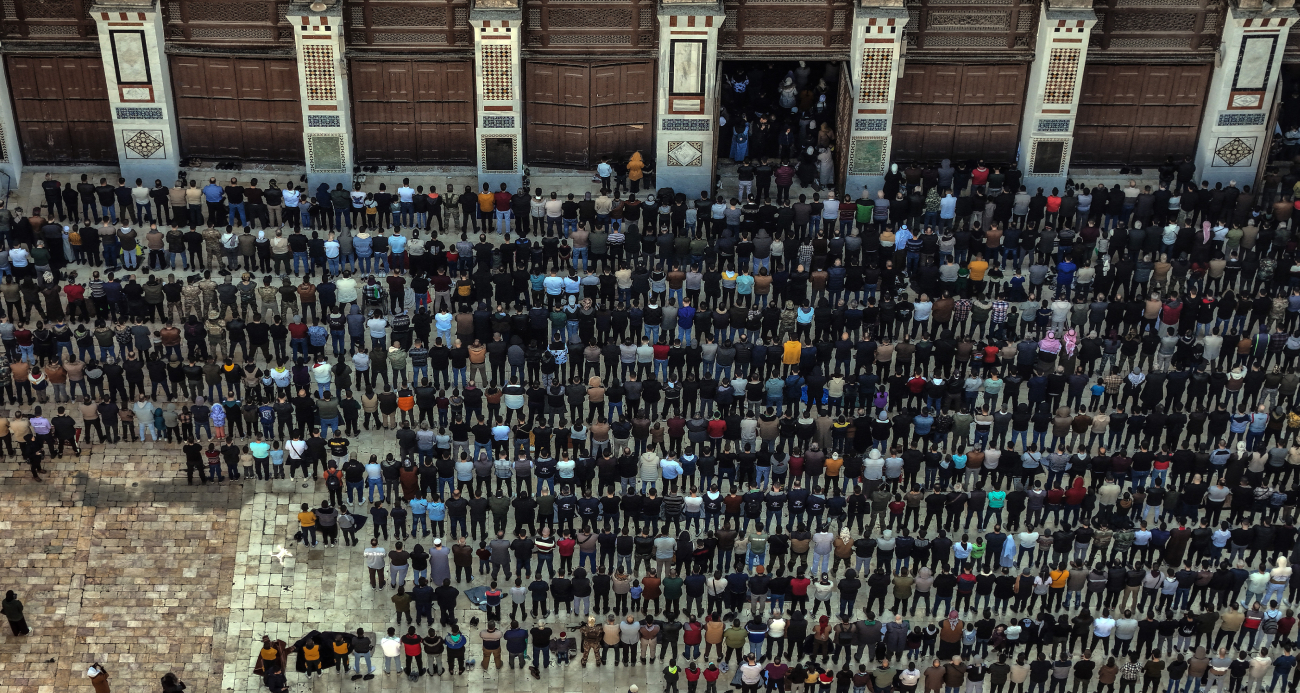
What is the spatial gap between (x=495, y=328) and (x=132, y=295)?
10499 mm

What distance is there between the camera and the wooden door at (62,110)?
63750 millimetres

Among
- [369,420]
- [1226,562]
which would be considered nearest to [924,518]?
[1226,562]

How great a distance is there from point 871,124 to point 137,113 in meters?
23.0

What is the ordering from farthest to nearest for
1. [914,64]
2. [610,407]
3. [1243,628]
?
[914,64], [610,407], [1243,628]

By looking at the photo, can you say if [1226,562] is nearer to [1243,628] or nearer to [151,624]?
[1243,628]

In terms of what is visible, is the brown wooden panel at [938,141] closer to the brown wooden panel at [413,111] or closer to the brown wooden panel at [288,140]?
the brown wooden panel at [413,111]

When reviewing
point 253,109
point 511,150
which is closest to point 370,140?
point 253,109

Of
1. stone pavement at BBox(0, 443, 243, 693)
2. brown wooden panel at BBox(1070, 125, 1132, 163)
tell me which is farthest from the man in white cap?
brown wooden panel at BBox(1070, 125, 1132, 163)

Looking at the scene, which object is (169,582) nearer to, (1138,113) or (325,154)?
(325,154)

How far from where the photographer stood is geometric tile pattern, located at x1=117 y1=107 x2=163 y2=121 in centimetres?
6362

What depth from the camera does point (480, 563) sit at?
5516 cm

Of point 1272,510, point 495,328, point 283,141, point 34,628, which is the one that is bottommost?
point 34,628

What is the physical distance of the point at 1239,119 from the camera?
64625 millimetres

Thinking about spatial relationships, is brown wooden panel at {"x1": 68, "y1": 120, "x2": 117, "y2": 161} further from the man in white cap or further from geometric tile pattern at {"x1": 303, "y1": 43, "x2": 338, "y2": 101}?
the man in white cap
